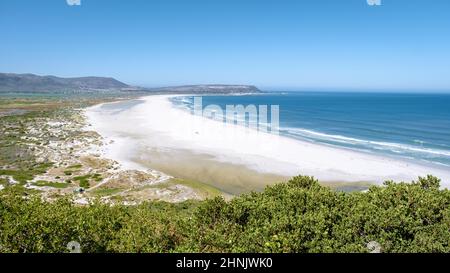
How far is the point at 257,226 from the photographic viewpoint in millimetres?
13195

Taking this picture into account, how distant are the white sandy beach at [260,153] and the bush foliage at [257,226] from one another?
2509 cm

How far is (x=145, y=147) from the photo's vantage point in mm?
55094

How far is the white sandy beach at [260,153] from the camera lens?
134 feet

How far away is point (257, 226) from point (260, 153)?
124 ft

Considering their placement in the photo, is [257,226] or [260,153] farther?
[260,153]

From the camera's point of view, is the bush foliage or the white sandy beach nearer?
the bush foliage

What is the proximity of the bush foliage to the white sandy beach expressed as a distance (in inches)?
988

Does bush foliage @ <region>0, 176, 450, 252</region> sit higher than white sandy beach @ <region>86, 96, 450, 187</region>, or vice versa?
bush foliage @ <region>0, 176, 450, 252</region>

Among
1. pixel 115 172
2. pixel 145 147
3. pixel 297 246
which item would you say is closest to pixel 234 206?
pixel 297 246

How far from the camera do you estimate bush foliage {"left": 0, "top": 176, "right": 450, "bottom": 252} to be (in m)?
11.3

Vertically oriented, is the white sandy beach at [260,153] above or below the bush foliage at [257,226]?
below

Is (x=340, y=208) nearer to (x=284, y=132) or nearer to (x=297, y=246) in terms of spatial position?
(x=297, y=246)

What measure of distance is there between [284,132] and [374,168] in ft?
102
